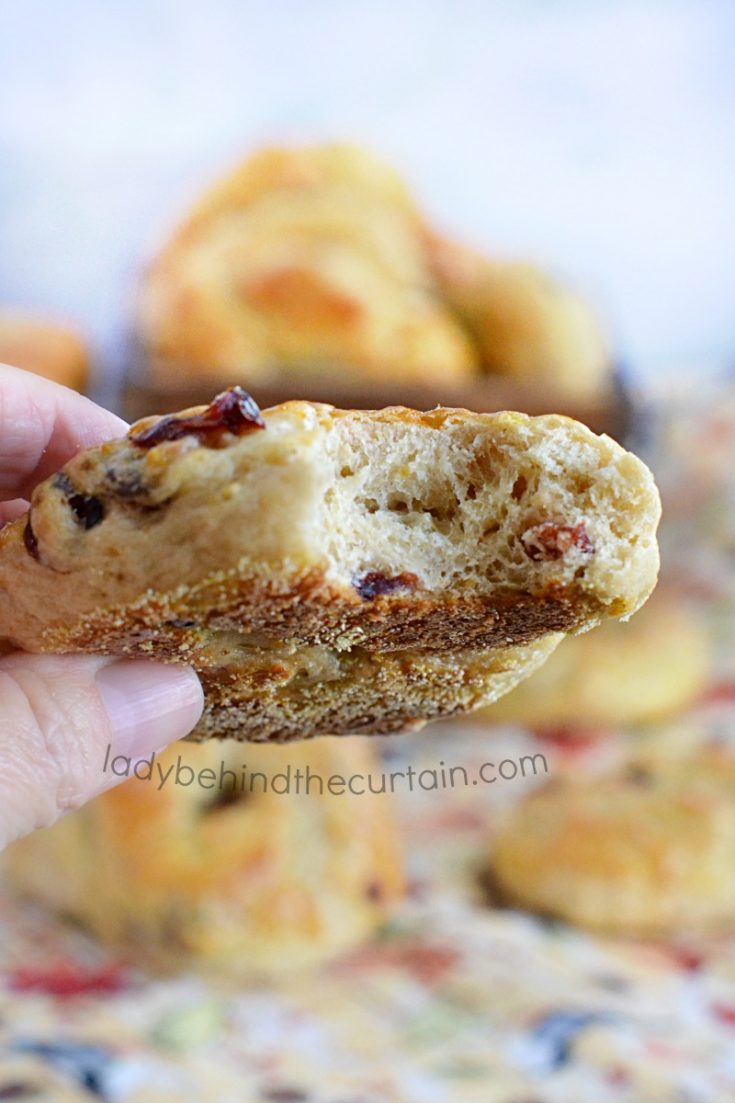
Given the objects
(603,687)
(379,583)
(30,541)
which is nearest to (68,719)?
(30,541)

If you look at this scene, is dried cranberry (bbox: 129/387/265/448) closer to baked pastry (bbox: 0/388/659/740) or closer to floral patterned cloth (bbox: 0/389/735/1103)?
baked pastry (bbox: 0/388/659/740)

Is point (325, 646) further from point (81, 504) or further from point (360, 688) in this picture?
point (81, 504)

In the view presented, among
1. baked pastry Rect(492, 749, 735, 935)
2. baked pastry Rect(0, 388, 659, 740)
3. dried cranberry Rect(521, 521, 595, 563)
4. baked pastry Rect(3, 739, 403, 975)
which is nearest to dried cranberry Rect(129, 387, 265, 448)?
baked pastry Rect(0, 388, 659, 740)

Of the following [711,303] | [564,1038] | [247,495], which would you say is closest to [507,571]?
[247,495]

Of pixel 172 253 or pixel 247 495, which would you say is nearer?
pixel 247 495

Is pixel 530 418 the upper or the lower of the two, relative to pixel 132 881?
upper

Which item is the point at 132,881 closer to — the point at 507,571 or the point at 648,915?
the point at 648,915
